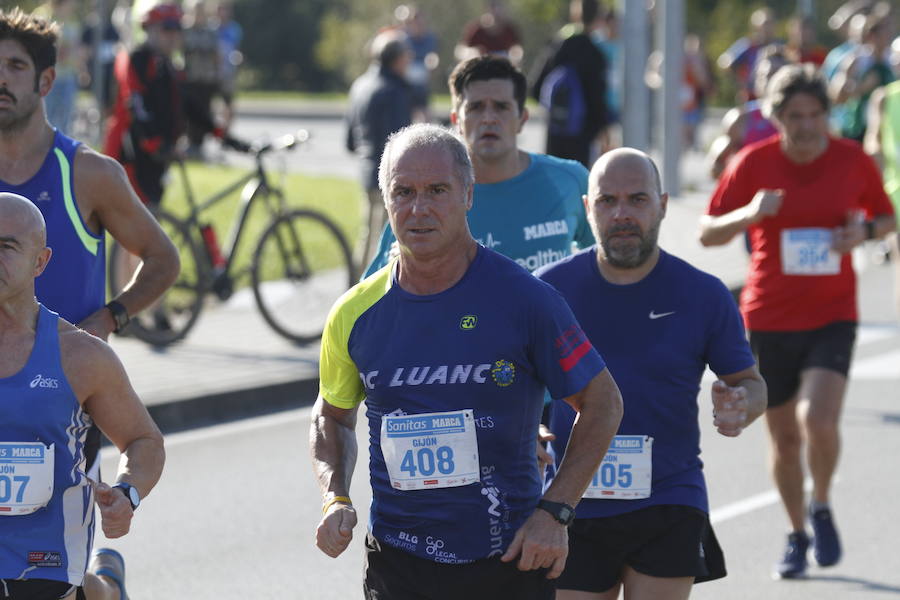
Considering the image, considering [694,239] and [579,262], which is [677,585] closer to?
[579,262]

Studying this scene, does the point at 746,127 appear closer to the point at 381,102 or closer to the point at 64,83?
the point at 381,102

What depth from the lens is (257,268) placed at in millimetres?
11469

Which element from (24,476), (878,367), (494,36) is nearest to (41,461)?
(24,476)

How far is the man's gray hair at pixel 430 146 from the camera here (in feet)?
13.3

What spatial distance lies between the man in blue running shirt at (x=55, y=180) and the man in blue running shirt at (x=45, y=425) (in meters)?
0.84

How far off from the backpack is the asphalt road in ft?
13.1

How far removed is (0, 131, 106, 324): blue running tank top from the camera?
5.14 m

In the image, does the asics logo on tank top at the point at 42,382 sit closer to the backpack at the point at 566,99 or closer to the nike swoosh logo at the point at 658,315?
the nike swoosh logo at the point at 658,315

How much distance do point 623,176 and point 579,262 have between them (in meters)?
0.31

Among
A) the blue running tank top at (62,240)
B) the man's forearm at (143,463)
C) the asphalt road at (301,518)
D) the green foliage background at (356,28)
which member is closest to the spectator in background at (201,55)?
the asphalt road at (301,518)

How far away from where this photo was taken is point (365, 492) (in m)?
8.45

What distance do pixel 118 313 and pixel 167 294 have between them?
19.3 ft

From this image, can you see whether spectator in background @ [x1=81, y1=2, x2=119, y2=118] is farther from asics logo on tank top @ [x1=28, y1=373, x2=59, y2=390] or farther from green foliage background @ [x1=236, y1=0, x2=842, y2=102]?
asics logo on tank top @ [x1=28, y1=373, x2=59, y2=390]

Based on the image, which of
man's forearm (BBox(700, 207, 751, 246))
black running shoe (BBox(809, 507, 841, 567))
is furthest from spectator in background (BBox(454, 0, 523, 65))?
black running shoe (BBox(809, 507, 841, 567))
